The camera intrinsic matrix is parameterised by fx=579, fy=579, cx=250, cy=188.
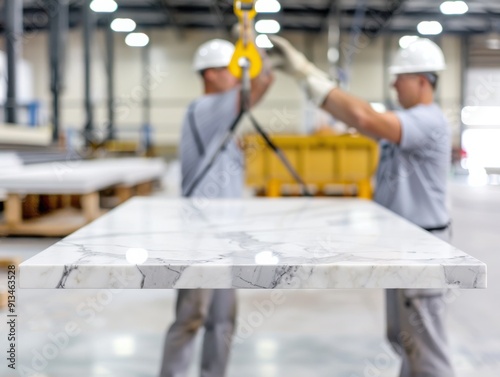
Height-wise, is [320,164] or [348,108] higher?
[348,108]

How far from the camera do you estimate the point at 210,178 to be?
292cm

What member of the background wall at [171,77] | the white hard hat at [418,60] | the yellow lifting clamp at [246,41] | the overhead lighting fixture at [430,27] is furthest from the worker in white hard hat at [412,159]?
the overhead lighting fixture at [430,27]

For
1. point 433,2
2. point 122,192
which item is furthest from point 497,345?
point 433,2

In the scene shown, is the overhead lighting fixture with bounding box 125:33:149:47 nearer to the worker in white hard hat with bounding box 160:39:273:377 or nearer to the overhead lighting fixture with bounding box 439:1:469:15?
the overhead lighting fixture with bounding box 439:1:469:15

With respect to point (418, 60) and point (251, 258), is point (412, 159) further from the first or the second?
point (251, 258)

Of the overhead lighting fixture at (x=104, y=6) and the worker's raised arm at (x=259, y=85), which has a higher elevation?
the overhead lighting fixture at (x=104, y=6)

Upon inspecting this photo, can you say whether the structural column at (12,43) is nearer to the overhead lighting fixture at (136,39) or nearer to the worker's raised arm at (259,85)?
the worker's raised arm at (259,85)

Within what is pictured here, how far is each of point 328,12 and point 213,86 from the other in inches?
678

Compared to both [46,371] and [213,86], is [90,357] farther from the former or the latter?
[213,86]

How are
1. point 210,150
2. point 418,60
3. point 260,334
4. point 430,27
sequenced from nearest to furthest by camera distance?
1. point 418,60
2. point 210,150
3. point 260,334
4. point 430,27

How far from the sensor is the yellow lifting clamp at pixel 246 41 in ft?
6.82

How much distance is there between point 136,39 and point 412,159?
66.6 feet

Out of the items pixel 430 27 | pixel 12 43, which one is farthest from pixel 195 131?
pixel 430 27

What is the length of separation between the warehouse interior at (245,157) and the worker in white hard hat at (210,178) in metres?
0.31
